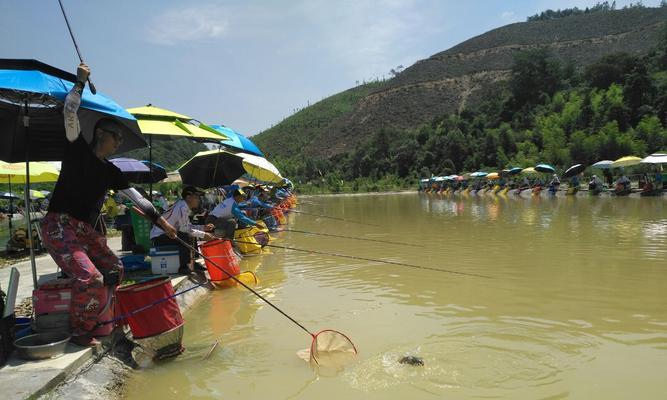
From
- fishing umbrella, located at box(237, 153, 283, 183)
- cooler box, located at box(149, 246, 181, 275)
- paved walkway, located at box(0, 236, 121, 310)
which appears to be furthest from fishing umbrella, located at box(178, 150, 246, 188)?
cooler box, located at box(149, 246, 181, 275)

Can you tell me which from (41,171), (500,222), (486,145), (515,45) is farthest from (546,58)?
(41,171)

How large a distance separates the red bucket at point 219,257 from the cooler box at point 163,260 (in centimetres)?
43

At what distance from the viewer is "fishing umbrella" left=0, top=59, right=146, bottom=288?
4.05m

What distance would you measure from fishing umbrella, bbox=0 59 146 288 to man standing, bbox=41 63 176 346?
40cm

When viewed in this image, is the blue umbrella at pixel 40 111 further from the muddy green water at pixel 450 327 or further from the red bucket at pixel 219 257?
the muddy green water at pixel 450 327

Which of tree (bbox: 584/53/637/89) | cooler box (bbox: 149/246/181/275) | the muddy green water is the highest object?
tree (bbox: 584/53/637/89)

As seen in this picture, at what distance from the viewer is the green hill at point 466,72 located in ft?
279

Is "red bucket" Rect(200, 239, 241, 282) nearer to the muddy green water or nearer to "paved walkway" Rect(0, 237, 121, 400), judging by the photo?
the muddy green water

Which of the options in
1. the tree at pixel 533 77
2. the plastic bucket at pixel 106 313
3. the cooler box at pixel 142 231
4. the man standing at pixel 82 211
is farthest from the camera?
the tree at pixel 533 77

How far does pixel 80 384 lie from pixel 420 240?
32.2ft

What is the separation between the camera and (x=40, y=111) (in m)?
4.78

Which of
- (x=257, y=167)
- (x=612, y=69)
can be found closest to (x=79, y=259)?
(x=257, y=167)

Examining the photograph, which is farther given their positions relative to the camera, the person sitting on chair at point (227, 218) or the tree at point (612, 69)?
the tree at point (612, 69)

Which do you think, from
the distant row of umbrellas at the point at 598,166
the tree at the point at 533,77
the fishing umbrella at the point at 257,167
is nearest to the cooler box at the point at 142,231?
the fishing umbrella at the point at 257,167
